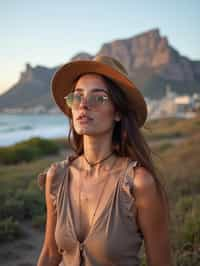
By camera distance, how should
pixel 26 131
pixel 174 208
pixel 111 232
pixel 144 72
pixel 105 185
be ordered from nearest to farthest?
pixel 111 232 < pixel 105 185 < pixel 174 208 < pixel 26 131 < pixel 144 72

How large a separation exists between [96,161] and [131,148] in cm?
20

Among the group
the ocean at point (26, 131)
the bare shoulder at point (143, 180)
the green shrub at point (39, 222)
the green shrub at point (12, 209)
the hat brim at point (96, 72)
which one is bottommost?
the ocean at point (26, 131)

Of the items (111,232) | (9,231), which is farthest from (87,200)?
(9,231)

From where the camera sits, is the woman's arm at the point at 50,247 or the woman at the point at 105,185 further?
the woman's arm at the point at 50,247

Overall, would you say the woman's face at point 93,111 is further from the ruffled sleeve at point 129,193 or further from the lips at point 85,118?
the ruffled sleeve at point 129,193

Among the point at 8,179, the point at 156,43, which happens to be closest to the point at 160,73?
the point at 156,43

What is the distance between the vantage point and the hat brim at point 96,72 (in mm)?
1776

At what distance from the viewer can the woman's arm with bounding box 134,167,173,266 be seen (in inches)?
64.5

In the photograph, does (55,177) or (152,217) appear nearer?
(152,217)

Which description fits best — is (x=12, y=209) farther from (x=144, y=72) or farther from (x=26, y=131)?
(x=144, y=72)

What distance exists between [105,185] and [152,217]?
28 centimetres

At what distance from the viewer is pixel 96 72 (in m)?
1.82

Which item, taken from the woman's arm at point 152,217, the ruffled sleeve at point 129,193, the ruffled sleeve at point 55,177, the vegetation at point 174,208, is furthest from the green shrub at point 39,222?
the ruffled sleeve at point 129,193

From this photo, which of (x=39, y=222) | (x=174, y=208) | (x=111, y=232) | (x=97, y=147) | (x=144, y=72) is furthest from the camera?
(x=144, y=72)
